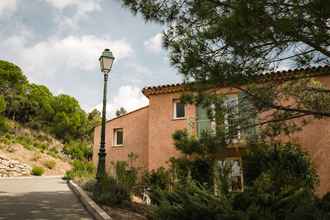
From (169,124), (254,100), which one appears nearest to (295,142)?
(169,124)

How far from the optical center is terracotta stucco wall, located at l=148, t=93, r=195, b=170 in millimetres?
14773

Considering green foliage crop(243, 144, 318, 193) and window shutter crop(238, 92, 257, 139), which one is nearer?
window shutter crop(238, 92, 257, 139)

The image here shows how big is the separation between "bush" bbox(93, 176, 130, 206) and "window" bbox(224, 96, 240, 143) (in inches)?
133

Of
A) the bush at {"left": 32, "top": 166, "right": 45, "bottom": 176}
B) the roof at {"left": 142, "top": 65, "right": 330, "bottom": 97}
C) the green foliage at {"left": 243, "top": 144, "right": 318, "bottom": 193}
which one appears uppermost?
the roof at {"left": 142, "top": 65, "right": 330, "bottom": 97}

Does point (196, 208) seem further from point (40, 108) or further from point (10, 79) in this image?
point (40, 108)

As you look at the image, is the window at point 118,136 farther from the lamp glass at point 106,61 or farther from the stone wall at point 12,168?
the lamp glass at point 106,61

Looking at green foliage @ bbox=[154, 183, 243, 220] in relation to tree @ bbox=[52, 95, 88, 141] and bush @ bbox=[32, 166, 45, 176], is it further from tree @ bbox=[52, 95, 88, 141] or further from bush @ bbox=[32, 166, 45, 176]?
tree @ bbox=[52, 95, 88, 141]

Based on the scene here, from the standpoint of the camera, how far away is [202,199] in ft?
18.8

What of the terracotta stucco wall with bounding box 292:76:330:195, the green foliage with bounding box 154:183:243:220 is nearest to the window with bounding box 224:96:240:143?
the green foliage with bounding box 154:183:243:220

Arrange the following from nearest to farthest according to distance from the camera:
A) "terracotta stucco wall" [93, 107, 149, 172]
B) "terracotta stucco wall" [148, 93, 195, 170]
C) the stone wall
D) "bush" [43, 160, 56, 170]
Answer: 1. "terracotta stucco wall" [148, 93, 195, 170]
2. "terracotta stucco wall" [93, 107, 149, 172]
3. the stone wall
4. "bush" [43, 160, 56, 170]

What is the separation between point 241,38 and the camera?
437 centimetres

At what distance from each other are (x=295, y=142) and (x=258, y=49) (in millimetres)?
8493

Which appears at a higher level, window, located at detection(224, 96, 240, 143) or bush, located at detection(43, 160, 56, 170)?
window, located at detection(224, 96, 240, 143)

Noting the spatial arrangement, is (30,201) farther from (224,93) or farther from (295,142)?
(295,142)
